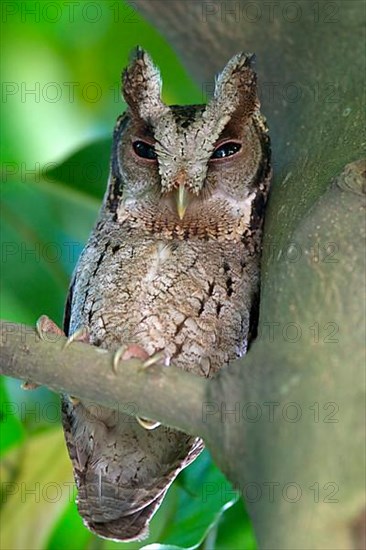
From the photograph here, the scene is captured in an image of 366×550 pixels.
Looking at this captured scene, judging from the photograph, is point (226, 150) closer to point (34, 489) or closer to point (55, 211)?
point (55, 211)

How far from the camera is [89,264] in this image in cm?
171

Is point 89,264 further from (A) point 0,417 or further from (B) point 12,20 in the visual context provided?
(B) point 12,20

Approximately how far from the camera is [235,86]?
1664 millimetres

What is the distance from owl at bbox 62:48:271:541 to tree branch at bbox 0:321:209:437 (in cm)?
45

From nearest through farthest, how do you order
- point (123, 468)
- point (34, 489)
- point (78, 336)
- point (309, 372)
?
point (309, 372)
point (78, 336)
point (123, 468)
point (34, 489)

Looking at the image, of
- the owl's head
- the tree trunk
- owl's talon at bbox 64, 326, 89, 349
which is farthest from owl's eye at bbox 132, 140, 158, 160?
owl's talon at bbox 64, 326, 89, 349

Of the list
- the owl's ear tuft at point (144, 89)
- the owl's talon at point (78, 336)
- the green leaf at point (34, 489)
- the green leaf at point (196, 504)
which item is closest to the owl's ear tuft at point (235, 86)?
the owl's ear tuft at point (144, 89)

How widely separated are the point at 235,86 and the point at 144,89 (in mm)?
166

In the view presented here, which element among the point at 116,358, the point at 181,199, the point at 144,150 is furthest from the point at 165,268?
the point at 116,358

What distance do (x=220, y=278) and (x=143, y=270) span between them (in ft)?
0.45

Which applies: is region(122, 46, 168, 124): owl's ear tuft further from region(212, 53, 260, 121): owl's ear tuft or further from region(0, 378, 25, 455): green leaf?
region(0, 378, 25, 455): green leaf

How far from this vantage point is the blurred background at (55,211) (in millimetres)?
1921

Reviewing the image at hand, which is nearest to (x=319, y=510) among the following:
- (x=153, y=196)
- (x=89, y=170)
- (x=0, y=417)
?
(x=153, y=196)

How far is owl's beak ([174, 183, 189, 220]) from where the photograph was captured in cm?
162
